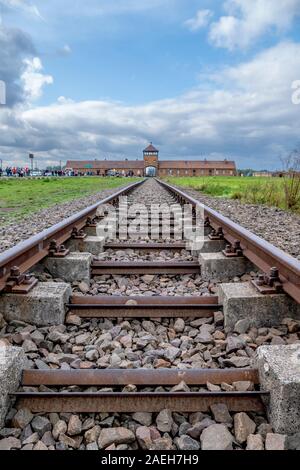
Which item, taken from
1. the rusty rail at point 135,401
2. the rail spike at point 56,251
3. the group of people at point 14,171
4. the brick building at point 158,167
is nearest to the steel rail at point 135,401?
the rusty rail at point 135,401

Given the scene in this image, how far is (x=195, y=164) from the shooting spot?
131125 millimetres

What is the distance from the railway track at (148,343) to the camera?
2.04 m

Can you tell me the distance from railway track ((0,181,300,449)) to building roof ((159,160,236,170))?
127m

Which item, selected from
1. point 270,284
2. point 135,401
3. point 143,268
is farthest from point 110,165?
point 135,401

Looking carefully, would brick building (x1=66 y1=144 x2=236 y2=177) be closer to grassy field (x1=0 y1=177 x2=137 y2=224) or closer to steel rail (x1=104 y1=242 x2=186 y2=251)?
grassy field (x1=0 y1=177 x2=137 y2=224)

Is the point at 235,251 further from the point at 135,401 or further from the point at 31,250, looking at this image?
the point at 135,401

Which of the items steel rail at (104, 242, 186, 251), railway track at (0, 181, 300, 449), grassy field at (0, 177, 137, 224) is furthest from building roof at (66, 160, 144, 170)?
railway track at (0, 181, 300, 449)

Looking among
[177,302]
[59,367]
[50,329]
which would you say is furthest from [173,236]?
[59,367]

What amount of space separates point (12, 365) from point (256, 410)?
3.81ft

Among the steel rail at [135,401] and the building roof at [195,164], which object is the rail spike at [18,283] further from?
the building roof at [195,164]

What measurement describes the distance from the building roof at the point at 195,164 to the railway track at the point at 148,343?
12657cm

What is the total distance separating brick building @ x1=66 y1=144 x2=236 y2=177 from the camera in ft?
417

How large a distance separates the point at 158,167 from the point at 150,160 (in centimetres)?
322
